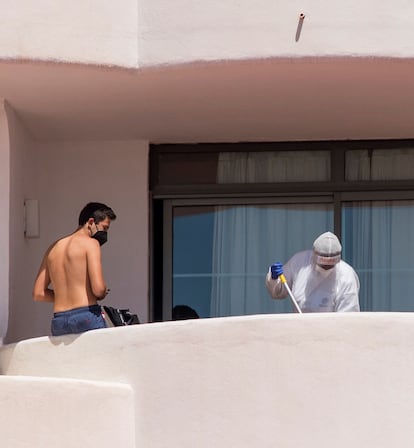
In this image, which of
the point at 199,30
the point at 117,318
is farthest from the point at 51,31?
the point at 117,318

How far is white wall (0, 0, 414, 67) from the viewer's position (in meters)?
11.7

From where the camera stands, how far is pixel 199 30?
11.7 m

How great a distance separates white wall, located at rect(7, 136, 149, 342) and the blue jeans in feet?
6.31

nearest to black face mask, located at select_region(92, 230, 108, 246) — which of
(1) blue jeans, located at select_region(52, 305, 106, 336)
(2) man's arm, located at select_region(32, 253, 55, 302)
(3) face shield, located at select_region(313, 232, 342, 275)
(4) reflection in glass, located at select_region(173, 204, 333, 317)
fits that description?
(2) man's arm, located at select_region(32, 253, 55, 302)

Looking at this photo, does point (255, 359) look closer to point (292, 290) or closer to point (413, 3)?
point (292, 290)

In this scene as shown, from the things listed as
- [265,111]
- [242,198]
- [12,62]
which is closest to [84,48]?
[12,62]

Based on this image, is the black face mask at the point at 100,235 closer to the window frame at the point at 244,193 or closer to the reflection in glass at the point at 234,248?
the window frame at the point at 244,193

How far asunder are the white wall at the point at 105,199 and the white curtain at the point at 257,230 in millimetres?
661

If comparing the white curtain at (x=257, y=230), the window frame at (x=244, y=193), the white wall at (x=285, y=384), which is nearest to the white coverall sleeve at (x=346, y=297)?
the white wall at (x=285, y=384)

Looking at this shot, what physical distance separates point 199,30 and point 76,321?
223cm

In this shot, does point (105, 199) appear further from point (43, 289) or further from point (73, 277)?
point (73, 277)

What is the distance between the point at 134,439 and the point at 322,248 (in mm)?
2032

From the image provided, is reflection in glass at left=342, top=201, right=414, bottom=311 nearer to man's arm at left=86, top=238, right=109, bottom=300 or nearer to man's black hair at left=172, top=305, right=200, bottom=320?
man's black hair at left=172, top=305, right=200, bottom=320

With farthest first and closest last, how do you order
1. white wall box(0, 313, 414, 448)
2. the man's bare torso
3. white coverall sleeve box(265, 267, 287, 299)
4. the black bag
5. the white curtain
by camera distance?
1. the white curtain
2. the black bag
3. white coverall sleeve box(265, 267, 287, 299)
4. the man's bare torso
5. white wall box(0, 313, 414, 448)
